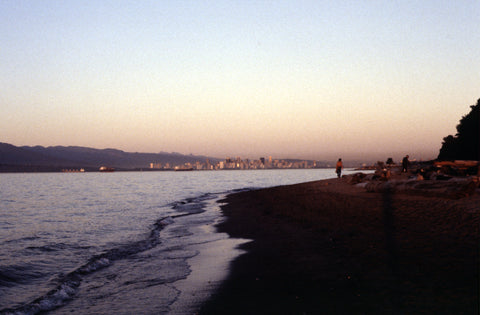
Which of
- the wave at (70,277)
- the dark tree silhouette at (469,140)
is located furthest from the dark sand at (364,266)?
the dark tree silhouette at (469,140)

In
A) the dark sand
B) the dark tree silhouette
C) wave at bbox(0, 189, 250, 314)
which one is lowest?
wave at bbox(0, 189, 250, 314)

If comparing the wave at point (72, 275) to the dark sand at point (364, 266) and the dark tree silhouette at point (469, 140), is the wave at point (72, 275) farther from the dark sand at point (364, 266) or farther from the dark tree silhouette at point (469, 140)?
the dark tree silhouette at point (469, 140)

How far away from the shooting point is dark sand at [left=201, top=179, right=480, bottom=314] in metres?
6.66

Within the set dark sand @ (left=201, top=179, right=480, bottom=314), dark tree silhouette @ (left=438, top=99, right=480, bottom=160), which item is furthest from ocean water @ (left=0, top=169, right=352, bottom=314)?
dark tree silhouette @ (left=438, top=99, right=480, bottom=160)

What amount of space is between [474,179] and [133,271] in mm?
17053

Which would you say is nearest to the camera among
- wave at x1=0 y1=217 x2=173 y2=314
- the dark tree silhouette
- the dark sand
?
the dark sand

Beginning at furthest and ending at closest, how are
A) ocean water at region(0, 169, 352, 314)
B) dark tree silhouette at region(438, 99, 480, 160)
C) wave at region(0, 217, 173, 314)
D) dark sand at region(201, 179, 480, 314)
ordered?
dark tree silhouette at region(438, 99, 480, 160) < wave at region(0, 217, 173, 314) < ocean water at region(0, 169, 352, 314) < dark sand at region(201, 179, 480, 314)

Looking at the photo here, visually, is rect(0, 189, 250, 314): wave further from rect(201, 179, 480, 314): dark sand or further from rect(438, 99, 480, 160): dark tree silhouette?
rect(438, 99, 480, 160): dark tree silhouette

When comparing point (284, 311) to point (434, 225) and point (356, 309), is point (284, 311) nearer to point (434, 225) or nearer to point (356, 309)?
point (356, 309)

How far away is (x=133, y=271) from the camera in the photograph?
1123 centimetres

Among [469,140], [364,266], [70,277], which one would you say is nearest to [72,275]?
[70,277]

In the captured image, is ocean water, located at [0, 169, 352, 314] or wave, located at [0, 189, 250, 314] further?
wave, located at [0, 189, 250, 314]

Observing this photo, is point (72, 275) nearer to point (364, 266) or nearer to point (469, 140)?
point (364, 266)

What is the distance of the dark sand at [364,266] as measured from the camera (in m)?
6.66
